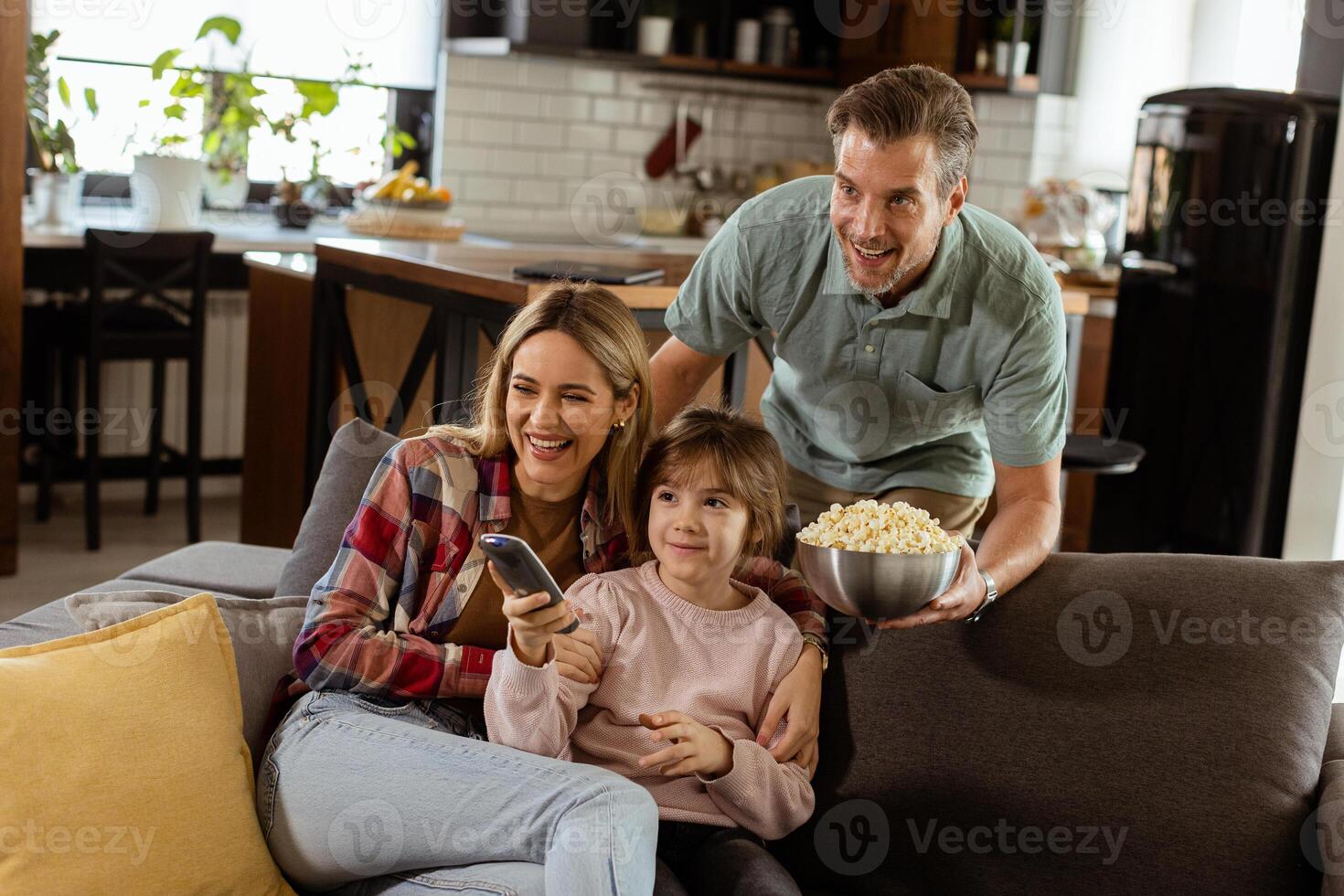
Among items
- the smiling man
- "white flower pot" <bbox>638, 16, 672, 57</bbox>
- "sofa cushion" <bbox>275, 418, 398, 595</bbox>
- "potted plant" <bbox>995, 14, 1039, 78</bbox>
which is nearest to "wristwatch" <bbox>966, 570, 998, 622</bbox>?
the smiling man

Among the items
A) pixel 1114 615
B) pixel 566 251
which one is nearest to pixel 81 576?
pixel 566 251

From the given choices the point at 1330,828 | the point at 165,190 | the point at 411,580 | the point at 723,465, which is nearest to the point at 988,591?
the point at 723,465

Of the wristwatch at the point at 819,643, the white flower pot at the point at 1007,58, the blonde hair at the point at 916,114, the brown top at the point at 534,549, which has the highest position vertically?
the white flower pot at the point at 1007,58

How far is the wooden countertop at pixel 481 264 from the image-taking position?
2.97 metres

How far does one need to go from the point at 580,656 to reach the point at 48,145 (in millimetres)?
3968

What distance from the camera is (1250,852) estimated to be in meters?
1.87

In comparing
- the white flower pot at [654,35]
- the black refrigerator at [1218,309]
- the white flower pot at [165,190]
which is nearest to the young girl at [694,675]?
the black refrigerator at [1218,309]

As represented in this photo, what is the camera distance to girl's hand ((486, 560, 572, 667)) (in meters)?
1.58

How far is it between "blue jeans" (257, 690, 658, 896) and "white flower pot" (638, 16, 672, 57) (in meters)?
4.77

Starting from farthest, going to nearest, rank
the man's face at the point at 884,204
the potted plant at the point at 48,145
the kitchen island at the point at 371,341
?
1. the potted plant at the point at 48,145
2. the kitchen island at the point at 371,341
3. the man's face at the point at 884,204

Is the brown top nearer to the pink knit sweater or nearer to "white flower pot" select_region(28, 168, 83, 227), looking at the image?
the pink knit sweater

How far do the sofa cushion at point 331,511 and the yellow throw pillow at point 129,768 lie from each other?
0.41 meters

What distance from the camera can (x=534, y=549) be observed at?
6.55 feet

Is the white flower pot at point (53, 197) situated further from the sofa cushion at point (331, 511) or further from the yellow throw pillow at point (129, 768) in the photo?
the yellow throw pillow at point (129, 768)
